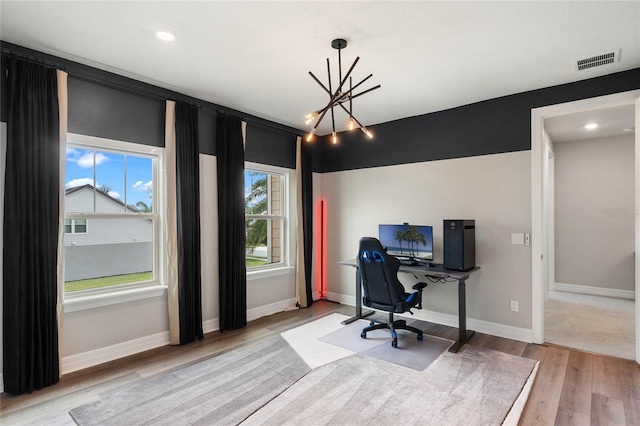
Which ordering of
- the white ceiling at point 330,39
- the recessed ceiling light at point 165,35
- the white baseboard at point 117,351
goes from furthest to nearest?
the white baseboard at point 117,351, the recessed ceiling light at point 165,35, the white ceiling at point 330,39

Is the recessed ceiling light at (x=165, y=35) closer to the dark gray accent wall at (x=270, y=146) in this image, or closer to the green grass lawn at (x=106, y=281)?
the dark gray accent wall at (x=270, y=146)

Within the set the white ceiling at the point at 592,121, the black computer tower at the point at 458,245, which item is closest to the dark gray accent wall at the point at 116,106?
the black computer tower at the point at 458,245

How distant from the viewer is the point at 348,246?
5.16 metres

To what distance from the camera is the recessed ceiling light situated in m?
2.45

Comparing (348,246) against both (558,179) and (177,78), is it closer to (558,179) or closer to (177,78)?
(177,78)

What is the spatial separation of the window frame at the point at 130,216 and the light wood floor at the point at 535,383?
0.57 metres

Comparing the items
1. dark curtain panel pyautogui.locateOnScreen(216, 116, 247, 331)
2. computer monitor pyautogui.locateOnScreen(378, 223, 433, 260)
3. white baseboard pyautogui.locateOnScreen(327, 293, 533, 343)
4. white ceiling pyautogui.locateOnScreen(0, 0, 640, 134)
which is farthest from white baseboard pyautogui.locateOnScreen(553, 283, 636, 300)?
dark curtain panel pyautogui.locateOnScreen(216, 116, 247, 331)

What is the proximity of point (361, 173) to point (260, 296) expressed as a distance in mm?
2267

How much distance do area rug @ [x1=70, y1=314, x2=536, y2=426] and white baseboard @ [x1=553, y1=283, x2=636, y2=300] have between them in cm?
358

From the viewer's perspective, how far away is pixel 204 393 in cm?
255

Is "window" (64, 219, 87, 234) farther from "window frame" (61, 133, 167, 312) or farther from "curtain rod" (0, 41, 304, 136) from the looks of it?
"curtain rod" (0, 41, 304, 136)

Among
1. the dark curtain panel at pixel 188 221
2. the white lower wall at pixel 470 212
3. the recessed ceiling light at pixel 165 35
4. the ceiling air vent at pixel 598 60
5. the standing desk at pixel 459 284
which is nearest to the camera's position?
the recessed ceiling light at pixel 165 35

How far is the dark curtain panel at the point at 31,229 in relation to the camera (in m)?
2.52

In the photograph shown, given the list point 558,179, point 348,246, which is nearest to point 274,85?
point 348,246
